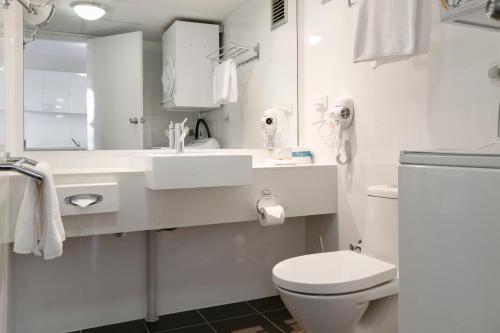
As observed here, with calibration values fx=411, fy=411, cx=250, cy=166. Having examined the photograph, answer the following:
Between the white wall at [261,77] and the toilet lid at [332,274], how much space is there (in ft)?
3.36

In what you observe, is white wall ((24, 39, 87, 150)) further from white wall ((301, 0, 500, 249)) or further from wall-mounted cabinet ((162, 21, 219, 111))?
white wall ((301, 0, 500, 249))

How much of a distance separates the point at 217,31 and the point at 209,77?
281 millimetres

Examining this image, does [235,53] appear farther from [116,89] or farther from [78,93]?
[78,93]

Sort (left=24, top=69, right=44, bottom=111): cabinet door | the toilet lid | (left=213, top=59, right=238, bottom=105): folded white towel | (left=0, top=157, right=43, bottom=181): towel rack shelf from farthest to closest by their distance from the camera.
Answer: (left=213, top=59, right=238, bottom=105): folded white towel
(left=24, top=69, right=44, bottom=111): cabinet door
the toilet lid
(left=0, top=157, right=43, bottom=181): towel rack shelf

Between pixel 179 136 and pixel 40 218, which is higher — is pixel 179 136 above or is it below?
above

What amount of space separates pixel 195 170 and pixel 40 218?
2.26ft

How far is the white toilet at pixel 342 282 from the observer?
1.47 meters

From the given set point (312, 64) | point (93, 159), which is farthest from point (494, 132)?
point (93, 159)

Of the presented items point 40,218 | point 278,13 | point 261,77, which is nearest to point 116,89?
point 261,77

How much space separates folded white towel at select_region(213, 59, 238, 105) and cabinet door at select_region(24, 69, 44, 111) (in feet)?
3.02

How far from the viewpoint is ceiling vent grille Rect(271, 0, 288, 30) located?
103 inches

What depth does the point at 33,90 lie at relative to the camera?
1994 mm

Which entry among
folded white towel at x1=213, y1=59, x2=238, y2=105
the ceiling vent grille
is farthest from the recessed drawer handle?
the ceiling vent grille

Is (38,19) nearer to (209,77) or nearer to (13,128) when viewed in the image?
(13,128)
